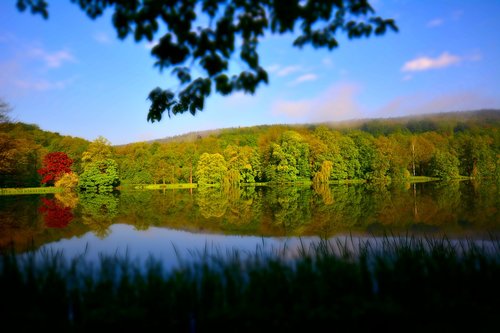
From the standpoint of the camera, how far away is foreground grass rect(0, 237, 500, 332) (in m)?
3.64

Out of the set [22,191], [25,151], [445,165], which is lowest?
[445,165]

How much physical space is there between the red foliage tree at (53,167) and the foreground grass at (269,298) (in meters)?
52.8

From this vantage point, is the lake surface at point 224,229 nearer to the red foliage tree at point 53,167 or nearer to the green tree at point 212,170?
the green tree at point 212,170

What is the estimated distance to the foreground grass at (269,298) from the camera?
3643mm

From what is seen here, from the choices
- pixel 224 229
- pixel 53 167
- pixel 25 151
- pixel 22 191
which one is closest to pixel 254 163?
pixel 53 167

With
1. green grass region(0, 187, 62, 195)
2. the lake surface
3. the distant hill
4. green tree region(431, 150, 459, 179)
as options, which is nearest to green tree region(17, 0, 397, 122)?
the lake surface

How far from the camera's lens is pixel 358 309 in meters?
3.64

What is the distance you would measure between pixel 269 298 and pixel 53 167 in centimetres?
5573

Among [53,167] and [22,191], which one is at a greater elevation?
[53,167]

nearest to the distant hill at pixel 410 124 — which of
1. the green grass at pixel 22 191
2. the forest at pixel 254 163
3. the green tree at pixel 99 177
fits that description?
the forest at pixel 254 163

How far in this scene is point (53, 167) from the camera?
170ft

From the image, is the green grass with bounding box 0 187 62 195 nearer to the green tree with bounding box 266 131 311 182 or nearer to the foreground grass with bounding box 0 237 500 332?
the green tree with bounding box 266 131 311 182

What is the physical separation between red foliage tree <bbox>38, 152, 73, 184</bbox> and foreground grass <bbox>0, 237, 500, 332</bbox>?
173 feet

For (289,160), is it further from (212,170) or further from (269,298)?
(269,298)
